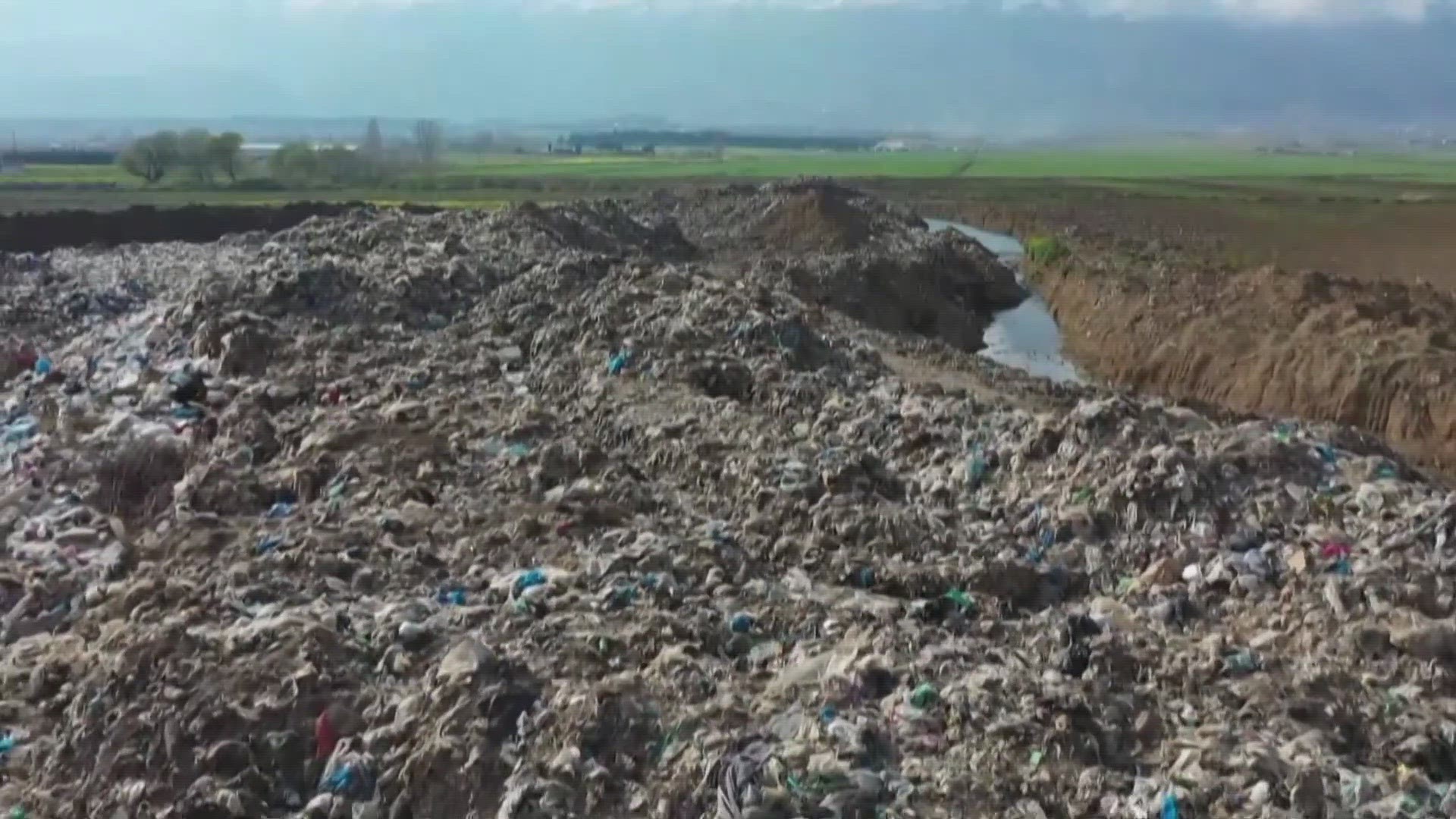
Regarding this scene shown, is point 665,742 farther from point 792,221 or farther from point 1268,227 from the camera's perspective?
point 1268,227

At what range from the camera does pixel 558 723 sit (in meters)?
5.57

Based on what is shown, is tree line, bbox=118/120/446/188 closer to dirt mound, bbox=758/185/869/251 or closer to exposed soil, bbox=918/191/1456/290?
dirt mound, bbox=758/185/869/251

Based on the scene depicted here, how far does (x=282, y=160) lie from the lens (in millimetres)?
42438

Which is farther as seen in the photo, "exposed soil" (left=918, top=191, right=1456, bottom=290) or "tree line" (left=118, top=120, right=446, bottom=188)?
"tree line" (left=118, top=120, right=446, bottom=188)

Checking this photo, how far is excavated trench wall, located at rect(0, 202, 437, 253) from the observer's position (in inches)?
1021

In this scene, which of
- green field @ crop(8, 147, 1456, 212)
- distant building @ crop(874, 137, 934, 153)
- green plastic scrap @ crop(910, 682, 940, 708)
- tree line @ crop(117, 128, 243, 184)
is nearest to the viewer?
green plastic scrap @ crop(910, 682, 940, 708)

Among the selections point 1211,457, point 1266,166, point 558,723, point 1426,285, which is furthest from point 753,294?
point 1266,166

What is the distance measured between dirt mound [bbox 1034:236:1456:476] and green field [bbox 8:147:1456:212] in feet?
69.8

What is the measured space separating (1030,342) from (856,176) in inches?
1561

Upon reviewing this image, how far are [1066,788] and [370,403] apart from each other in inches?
260

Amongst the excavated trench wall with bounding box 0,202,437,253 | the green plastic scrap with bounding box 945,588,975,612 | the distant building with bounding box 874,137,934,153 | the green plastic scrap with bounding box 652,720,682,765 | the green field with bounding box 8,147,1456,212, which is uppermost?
the distant building with bounding box 874,137,934,153

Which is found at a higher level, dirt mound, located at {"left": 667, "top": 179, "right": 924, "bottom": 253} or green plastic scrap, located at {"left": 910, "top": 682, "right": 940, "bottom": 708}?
dirt mound, located at {"left": 667, "top": 179, "right": 924, "bottom": 253}

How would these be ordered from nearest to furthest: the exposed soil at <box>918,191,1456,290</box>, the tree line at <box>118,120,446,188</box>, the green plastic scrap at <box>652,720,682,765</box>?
1. the green plastic scrap at <box>652,720,682,765</box>
2. the exposed soil at <box>918,191,1456,290</box>
3. the tree line at <box>118,120,446,188</box>

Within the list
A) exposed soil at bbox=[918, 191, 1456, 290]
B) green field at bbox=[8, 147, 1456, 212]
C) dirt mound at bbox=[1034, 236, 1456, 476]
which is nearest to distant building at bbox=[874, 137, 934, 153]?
green field at bbox=[8, 147, 1456, 212]
